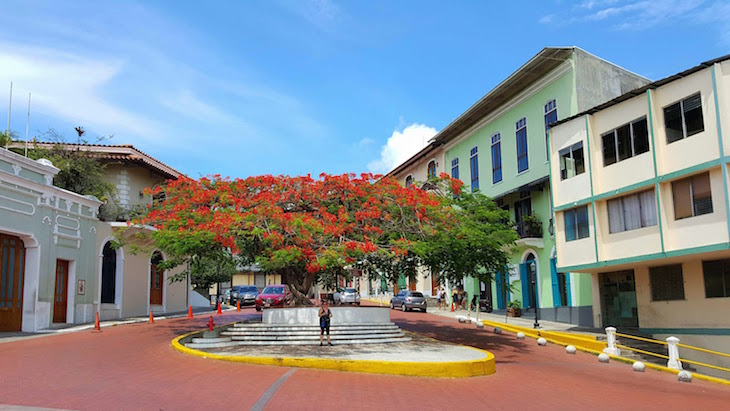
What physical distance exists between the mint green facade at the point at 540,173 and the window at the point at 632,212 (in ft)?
14.3

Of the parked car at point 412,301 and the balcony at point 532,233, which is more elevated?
the balcony at point 532,233

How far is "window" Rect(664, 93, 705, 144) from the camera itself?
57.2ft

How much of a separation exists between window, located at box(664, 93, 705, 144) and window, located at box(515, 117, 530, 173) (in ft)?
32.1

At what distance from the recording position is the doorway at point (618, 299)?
2166 cm

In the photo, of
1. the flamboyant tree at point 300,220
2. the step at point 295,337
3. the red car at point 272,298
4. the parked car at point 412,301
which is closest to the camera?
the flamboyant tree at point 300,220

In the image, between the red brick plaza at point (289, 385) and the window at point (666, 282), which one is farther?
the window at point (666, 282)

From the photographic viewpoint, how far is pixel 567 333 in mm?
20219

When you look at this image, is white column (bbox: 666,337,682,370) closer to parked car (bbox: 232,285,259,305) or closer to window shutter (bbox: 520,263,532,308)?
window shutter (bbox: 520,263,532,308)

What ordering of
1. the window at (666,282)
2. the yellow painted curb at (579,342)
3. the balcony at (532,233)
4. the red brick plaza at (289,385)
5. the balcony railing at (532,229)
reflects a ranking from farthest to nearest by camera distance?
the balcony railing at (532,229) < the balcony at (532,233) < the window at (666,282) < the yellow painted curb at (579,342) < the red brick plaza at (289,385)

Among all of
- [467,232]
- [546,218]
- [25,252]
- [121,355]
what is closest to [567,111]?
[546,218]

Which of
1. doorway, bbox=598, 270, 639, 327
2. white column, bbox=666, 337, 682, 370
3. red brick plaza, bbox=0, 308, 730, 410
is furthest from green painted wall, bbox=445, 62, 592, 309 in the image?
red brick plaza, bbox=0, 308, 730, 410

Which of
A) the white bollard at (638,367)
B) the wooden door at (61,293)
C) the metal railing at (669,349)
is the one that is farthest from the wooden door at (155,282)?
the white bollard at (638,367)

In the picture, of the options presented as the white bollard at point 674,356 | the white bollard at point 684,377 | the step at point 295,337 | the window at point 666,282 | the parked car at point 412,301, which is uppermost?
the window at point 666,282

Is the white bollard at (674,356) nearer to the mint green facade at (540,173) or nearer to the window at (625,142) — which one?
the window at (625,142)
